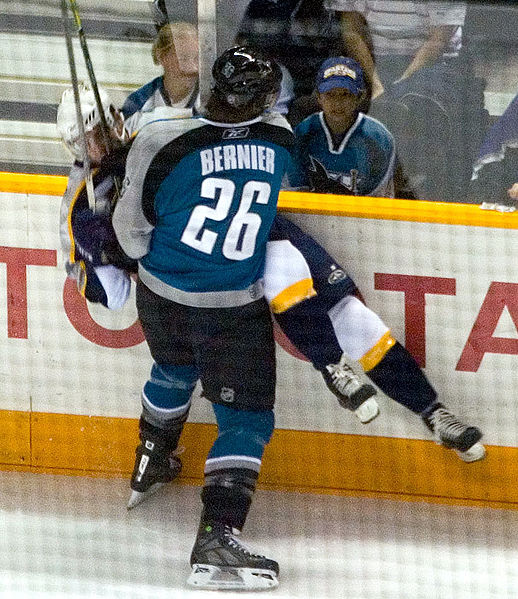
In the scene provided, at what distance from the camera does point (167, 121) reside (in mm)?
2576

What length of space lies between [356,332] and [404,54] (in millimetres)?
669

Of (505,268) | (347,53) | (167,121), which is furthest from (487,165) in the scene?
(167,121)

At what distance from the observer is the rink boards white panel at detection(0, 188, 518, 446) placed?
2.82 m

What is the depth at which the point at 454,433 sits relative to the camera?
9.23ft

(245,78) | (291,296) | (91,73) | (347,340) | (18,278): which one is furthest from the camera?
(18,278)

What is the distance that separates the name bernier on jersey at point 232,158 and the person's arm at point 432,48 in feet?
1.39

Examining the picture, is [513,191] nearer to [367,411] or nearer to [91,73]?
[367,411]

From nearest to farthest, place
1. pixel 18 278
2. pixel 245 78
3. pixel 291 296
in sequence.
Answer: pixel 245 78 → pixel 291 296 → pixel 18 278

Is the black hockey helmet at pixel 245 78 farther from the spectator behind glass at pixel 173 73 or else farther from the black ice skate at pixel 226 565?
the black ice skate at pixel 226 565

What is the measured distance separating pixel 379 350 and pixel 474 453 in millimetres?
344

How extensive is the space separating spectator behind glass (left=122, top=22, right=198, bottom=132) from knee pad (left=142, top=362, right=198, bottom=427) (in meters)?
0.59

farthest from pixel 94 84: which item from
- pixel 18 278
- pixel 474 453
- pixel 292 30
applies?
pixel 474 453

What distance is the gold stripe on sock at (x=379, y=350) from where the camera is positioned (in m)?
2.81

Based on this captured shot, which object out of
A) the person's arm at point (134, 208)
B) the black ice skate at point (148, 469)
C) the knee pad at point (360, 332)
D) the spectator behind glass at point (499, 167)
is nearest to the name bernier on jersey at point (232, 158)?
the person's arm at point (134, 208)
